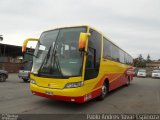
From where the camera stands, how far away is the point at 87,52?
8102 millimetres

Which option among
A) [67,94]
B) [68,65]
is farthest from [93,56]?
[67,94]

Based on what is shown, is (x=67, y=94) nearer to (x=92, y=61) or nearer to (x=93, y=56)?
(x=92, y=61)

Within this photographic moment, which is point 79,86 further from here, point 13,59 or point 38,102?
point 13,59

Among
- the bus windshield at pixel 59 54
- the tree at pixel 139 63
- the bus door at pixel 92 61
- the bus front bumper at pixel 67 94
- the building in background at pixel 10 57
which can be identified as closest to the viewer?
the bus front bumper at pixel 67 94

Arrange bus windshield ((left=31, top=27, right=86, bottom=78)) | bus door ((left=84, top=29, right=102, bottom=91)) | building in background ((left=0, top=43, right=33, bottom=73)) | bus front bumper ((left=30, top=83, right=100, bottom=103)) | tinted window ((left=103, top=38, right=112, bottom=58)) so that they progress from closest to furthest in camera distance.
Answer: bus front bumper ((left=30, top=83, right=100, bottom=103)) → bus windshield ((left=31, top=27, right=86, bottom=78)) → bus door ((left=84, top=29, right=102, bottom=91)) → tinted window ((left=103, top=38, right=112, bottom=58)) → building in background ((left=0, top=43, right=33, bottom=73))

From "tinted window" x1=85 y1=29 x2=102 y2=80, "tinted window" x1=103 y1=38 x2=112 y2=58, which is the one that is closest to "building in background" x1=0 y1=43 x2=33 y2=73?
"tinted window" x1=103 y1=38 x2=112 y2=58

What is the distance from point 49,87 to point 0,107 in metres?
1.95

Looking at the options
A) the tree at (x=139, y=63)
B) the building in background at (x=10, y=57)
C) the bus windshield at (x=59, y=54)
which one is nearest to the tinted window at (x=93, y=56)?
the bus windshield at (x=59, y=54)

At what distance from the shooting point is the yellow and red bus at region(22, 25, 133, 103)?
7.66m

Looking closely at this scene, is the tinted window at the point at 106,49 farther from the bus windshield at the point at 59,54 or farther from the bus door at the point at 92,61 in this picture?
the bus windshield at the point at 59,54

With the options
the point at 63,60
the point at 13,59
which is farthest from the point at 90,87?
the point at 13,59

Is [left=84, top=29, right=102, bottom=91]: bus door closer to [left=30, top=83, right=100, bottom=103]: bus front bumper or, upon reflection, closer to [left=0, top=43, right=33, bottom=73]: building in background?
[left=30, top=83, right=100, bottom=103]: bus front bumper

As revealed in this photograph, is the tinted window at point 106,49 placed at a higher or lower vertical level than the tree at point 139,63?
lower

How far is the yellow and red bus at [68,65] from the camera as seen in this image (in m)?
7.66
